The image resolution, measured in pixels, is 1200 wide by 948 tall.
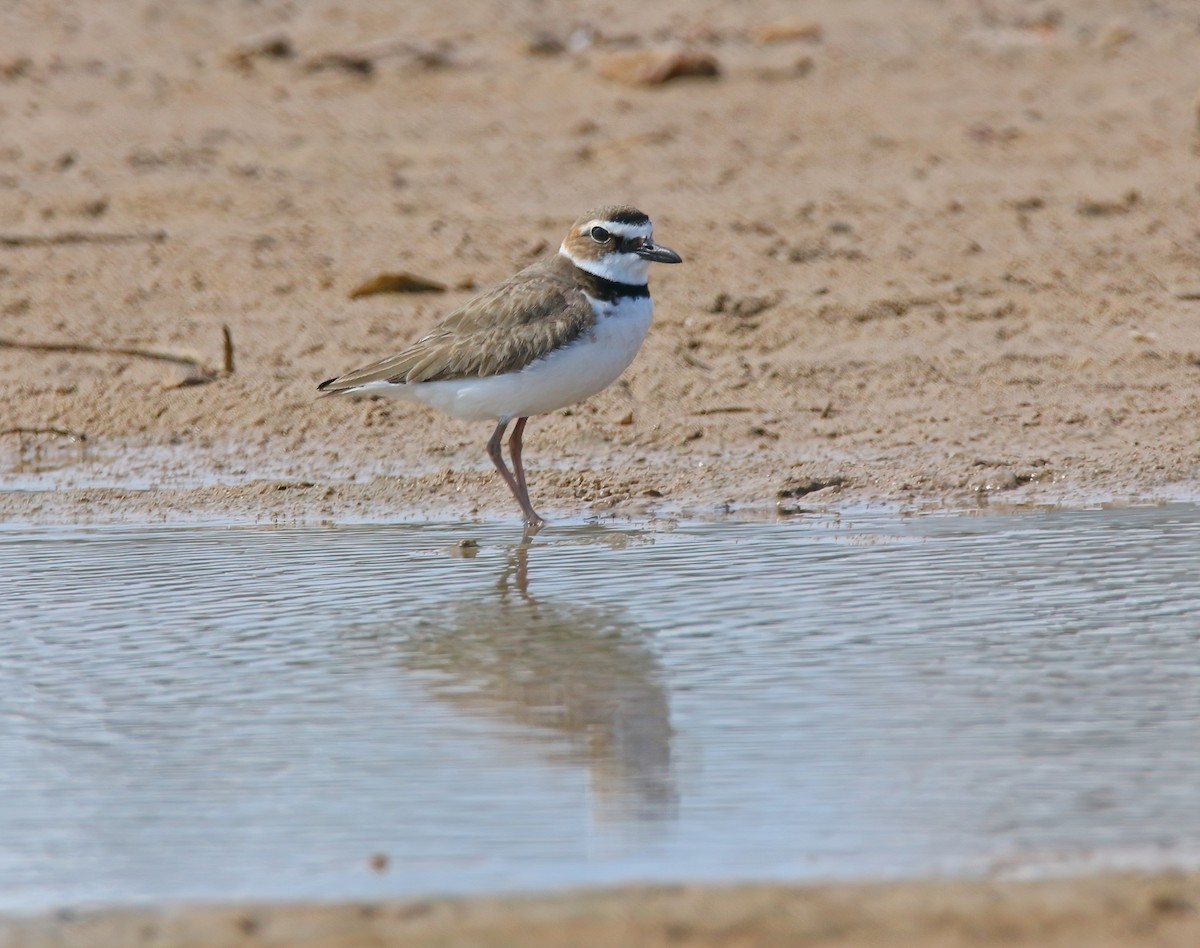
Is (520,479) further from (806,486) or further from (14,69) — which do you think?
(14,69)

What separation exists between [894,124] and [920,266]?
2.41m

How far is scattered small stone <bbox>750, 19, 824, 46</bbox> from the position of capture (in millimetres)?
14414

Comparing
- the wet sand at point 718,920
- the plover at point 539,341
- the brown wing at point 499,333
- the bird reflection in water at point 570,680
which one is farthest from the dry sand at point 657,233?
the wet sand at point 718,920

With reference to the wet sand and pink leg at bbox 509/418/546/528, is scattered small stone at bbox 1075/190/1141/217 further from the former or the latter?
the wet sand

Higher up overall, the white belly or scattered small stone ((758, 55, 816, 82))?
scattered small stone ((758, 55, 816, 82))

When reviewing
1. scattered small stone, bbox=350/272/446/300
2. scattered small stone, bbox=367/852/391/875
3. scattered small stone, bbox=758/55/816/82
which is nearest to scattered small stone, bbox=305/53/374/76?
scattered small stone, bbox=758/55/816/82

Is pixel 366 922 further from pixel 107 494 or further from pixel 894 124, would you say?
pixel 894 124

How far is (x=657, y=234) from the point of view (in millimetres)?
11297

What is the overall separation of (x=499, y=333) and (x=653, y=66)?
5634 millimetres

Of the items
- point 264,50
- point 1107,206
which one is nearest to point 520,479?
point 1107,206

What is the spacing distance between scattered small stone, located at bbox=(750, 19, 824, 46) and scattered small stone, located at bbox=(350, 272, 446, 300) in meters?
4.61

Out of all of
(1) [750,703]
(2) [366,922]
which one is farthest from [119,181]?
(2) [366,922]

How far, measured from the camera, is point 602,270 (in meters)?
8.45

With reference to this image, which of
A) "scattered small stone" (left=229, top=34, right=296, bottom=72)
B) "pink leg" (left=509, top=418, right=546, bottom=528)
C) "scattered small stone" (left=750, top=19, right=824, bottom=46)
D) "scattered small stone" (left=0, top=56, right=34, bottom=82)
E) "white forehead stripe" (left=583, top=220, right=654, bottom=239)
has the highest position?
"scattered small stone" (left=750, top=19, right=824, bottom=46)
